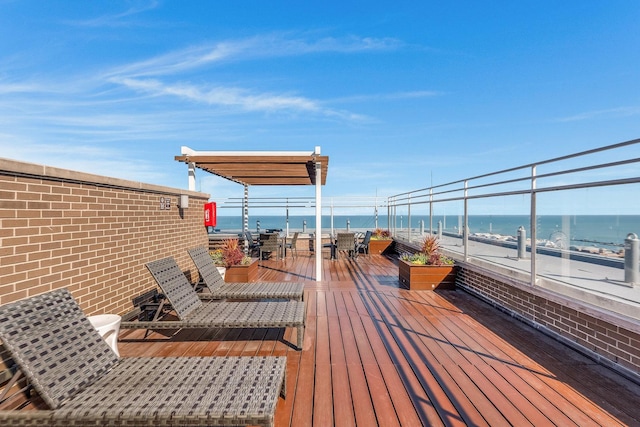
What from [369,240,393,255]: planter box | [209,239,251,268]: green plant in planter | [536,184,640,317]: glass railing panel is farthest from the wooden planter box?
[369,240,393,255]: planter box

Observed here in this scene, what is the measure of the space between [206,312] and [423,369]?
2195 millimetres

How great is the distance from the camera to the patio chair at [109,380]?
1462mm

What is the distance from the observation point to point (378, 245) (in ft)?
32.0

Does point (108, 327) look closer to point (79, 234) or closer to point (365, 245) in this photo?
point (79, 234)

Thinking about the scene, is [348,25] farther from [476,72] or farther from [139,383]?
[139,383]

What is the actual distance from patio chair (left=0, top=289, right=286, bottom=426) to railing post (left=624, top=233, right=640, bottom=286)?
124 inches

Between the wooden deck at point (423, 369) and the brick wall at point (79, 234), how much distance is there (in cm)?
73

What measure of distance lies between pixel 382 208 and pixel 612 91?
21257 mm

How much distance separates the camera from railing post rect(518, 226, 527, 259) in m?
Answer: 3.94

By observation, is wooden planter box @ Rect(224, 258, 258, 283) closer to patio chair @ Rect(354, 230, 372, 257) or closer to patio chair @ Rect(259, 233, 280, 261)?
patio chair @ Rect(259, 233, 280, 261)

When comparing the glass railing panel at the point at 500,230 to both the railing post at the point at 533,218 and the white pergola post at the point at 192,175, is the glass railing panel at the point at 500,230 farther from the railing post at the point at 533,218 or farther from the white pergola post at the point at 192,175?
the white pergola post at the point at 192,175

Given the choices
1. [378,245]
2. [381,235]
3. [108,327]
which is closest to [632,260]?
[108,327]

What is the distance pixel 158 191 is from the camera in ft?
14.1

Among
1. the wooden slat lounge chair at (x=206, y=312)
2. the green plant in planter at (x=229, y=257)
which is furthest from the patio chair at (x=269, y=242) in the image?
the wooden slat lounge chair at (x=206, y=312)
